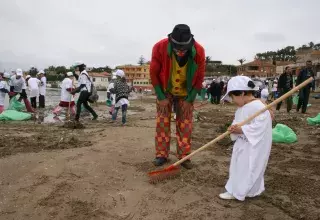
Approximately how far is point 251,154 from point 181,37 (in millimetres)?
1687

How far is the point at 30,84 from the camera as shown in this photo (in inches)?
539

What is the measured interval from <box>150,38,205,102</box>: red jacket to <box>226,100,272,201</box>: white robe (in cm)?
107

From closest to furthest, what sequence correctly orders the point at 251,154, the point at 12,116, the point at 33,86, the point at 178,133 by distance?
1. the point at 251,154
2. the point at 178,133
3. the point at 12,116
4. the point at 33,86

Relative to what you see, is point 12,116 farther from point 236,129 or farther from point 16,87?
point 236,129

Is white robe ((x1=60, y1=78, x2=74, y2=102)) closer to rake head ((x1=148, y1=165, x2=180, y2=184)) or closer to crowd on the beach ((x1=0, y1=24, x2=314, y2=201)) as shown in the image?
crowd on the beach ((x1=0, y1=24, x2=314, y2=201))

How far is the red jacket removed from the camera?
4.24 metres

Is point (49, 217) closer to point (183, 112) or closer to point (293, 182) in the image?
point (183, 112)

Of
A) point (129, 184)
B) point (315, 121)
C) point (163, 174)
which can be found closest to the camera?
point (129, 184)

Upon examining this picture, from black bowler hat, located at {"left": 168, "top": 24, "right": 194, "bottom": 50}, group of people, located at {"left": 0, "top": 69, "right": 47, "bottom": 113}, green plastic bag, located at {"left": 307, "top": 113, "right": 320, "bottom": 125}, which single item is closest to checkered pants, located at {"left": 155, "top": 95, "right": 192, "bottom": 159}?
black bowler hat, located at {"left": 168, "top": 24, "right": 194, "bottom": 50}

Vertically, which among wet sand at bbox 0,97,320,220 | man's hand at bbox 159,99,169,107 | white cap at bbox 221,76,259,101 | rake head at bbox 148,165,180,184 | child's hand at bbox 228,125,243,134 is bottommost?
wet sand at bbox 0,97,320,220

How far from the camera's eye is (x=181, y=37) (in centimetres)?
401

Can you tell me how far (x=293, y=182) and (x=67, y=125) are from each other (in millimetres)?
5796

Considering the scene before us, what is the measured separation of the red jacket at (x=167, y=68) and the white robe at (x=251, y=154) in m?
1.07

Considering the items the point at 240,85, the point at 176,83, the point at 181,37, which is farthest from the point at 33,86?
the point at 240,85
